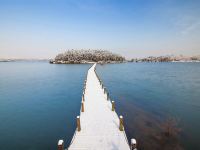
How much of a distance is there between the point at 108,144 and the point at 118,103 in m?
15.7

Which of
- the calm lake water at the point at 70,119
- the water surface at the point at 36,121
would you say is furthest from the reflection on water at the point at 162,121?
the water surface at the point at 36,121

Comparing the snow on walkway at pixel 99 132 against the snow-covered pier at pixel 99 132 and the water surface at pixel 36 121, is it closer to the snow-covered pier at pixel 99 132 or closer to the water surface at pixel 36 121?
the snow-covered pier at pixel 99 132

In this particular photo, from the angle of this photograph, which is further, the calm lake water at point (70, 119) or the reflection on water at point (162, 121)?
the calm lake water at point (70, 119)

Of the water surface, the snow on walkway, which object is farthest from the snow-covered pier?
the water surface

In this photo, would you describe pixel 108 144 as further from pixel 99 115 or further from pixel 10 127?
pixel 10 127

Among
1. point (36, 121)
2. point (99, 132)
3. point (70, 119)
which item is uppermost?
point (99, 132)

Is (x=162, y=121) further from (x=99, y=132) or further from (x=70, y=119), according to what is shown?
(x=70, y=119)

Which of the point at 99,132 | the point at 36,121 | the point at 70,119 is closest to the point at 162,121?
the point at 99,132

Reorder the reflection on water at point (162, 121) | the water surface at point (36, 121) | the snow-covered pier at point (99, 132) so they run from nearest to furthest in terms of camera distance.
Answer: the snow-covered pier at point (99, 132), the reflection on water at point (162, 121), the water surface at point (36, 121)

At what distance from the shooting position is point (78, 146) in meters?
9.70

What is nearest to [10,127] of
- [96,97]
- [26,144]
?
[26,144]

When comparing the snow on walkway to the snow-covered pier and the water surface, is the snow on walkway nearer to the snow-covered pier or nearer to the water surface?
the snow-covered pier

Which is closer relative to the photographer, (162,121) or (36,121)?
(162,121)

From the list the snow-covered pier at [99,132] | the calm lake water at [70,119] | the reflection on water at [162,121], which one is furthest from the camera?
the calm lake water at [70,119]
